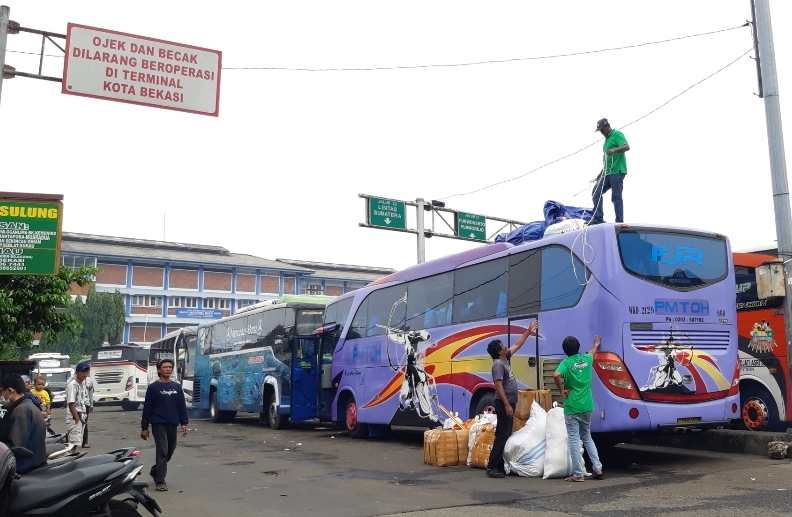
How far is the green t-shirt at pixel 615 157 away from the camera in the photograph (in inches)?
484

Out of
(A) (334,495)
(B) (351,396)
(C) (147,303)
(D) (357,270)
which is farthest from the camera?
(D) (357,270)

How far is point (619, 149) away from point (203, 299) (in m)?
57.1

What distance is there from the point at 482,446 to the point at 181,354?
2332 cm

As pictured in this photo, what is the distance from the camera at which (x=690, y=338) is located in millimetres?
10797

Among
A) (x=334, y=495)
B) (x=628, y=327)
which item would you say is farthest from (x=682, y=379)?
(x=334, y=495)

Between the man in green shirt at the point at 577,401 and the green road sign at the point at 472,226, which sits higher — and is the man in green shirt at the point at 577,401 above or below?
below

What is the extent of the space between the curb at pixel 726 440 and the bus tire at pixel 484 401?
2.62 m

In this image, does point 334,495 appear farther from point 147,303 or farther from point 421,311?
point 147,303

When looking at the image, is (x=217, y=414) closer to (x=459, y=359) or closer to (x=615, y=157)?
(x=459, y=359)

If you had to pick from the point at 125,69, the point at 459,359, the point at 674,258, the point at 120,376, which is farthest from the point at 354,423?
the point at 120,376

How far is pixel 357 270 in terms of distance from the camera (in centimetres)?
7988

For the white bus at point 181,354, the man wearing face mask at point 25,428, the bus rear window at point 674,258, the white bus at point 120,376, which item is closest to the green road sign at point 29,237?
the man wearing face mask at point 25,428

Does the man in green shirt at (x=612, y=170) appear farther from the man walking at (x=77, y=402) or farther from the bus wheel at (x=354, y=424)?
the man walking at (x=77, y=402)

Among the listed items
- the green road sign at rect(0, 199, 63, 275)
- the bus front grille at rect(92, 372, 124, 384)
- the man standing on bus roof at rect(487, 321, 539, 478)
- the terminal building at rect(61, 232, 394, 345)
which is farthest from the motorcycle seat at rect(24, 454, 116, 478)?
the terminal building at rect(61, 232, 394, 345)
